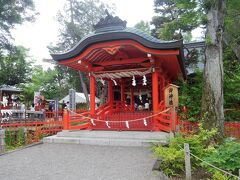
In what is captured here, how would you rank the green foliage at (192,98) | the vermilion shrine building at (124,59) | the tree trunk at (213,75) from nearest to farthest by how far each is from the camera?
the tree trunk at (213,75) < the vermilion shrine building at (124,59) < the green foliage at (192,98)

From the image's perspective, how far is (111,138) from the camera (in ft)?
35.0

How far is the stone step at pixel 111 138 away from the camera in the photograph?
9875 millimetres

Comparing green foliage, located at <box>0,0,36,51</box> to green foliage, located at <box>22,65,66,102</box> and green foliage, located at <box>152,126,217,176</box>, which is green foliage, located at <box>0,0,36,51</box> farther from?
green foliage, located at <box>152,126,217,176</box>

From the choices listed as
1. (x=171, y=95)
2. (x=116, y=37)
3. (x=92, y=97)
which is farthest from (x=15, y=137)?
(x=171, y=95)

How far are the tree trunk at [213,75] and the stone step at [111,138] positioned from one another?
1.74 metres

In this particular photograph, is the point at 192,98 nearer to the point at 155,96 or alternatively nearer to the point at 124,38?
the point at 155,96

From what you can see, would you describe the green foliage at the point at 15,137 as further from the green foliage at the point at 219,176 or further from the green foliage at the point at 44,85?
the green foliage at the point at 44,85

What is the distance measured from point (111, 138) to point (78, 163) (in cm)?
329

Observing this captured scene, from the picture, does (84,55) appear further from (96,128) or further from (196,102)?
(196,102)

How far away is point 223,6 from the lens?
9805mm

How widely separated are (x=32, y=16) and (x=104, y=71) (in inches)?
646

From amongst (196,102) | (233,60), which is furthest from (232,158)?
(233,60)

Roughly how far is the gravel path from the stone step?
16.7 inches

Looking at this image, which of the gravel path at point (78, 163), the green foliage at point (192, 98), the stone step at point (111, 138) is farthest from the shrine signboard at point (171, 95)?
the green foliage at point (192, 98)
